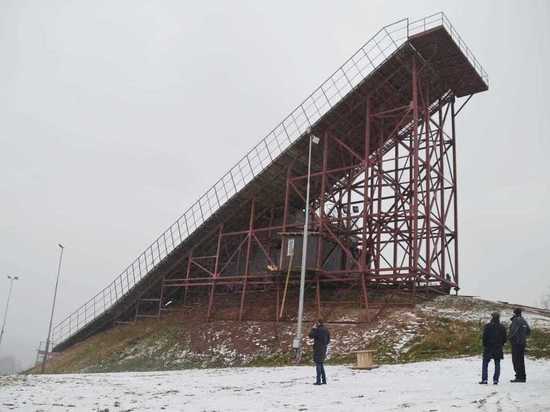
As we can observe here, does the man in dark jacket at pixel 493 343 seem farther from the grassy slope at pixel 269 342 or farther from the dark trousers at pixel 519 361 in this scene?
the grassy slope at pixel 269 342

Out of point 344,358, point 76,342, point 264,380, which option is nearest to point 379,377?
point 264,380

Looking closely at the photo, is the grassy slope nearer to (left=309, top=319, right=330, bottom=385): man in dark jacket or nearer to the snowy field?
the snowy field

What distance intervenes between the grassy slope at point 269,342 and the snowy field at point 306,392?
11.0 ft

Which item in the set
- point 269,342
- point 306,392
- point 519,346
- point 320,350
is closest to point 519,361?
point 519,346

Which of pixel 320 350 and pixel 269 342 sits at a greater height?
pixel 269 342

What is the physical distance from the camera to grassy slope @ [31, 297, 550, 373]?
22047mm

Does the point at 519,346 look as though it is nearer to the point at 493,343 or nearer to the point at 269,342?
the point at 493,343

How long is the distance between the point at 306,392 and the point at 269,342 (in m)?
13.8

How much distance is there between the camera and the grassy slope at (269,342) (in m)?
22.0

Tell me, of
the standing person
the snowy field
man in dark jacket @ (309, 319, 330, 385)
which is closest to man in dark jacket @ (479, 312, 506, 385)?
the standing person

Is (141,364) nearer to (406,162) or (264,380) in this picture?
(264,380)

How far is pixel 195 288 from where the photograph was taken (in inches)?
1618

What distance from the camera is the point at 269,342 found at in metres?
27.3

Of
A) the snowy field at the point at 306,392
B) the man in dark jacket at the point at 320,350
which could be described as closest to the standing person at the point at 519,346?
the snowy field at the point at 306,392
